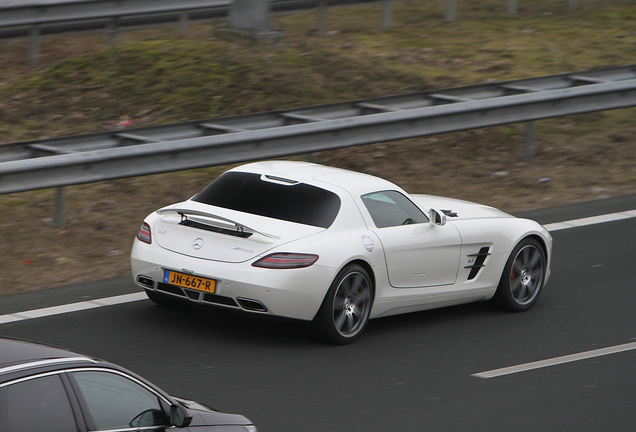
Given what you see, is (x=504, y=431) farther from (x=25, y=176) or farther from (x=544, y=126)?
(x=544, y=126)

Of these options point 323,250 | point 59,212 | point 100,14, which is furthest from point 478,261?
point 100,14

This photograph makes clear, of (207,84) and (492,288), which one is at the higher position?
(207,84)

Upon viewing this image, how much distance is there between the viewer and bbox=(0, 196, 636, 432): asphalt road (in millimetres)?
7129

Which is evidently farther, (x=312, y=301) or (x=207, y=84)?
(x=207, y=84)

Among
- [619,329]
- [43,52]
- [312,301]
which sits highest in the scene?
[43,52]

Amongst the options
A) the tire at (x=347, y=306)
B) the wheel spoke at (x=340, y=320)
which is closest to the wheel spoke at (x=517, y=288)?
the tire at (x=347, y=306)

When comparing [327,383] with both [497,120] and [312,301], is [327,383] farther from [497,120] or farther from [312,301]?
[497,120]

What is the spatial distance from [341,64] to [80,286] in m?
7.50

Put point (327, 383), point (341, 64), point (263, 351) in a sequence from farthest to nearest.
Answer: point (341, 64) → point (263, 351) → point (327, 383)

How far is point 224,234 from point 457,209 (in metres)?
2.64

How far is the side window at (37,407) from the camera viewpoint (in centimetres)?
416

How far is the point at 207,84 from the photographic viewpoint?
49.8 ft

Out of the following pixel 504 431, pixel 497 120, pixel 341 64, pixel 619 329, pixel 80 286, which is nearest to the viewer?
pixel 504 431

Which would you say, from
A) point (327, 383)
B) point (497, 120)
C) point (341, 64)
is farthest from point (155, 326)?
point (341, 64)
